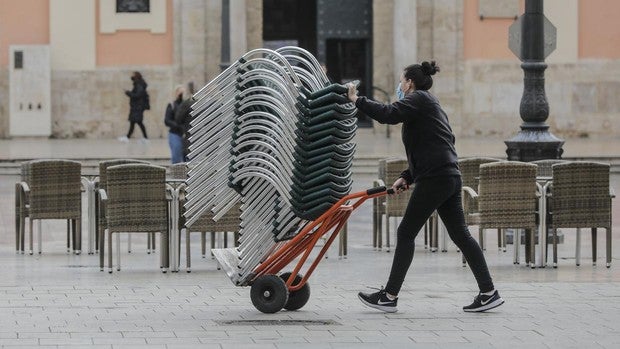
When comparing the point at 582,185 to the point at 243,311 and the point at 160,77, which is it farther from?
the point at 160,77

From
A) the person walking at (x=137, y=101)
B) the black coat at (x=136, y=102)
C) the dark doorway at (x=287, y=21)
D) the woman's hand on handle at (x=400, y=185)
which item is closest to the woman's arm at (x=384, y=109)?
the woman's hand on handle at (x=400, y=185)

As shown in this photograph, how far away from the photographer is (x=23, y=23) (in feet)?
129

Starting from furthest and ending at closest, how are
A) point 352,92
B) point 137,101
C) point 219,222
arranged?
point 137,101, point 219,222, point 352,92

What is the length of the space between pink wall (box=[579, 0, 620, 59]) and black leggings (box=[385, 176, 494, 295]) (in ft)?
92.3

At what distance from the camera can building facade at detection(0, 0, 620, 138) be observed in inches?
1534

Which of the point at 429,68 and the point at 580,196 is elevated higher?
the point at 429,68

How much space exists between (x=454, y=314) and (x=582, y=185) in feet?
11.9

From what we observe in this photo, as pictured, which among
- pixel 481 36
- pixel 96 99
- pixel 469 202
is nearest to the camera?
pixel 469 202

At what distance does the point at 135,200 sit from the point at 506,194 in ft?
10.4

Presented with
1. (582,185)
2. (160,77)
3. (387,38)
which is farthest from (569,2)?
(582,185)

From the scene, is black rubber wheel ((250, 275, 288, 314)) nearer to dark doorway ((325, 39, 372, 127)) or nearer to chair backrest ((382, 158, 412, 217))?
chair backrest ((382, 158, 412, 217))

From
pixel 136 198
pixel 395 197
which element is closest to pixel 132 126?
pixel 395 197

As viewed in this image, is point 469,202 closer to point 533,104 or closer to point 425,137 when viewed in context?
point 533,104

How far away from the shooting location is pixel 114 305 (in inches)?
489
